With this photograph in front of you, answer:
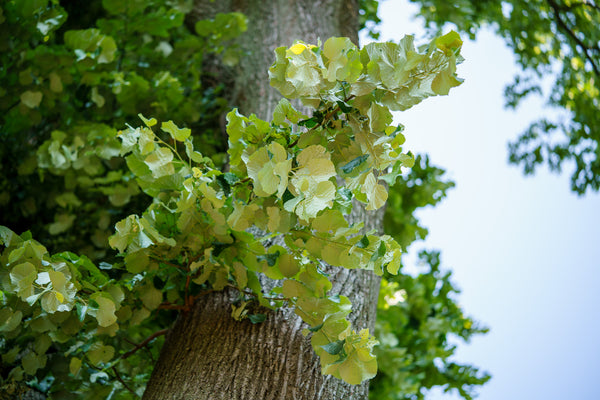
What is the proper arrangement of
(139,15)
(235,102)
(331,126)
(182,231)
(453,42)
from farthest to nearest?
(235,102), (139,15), (182,231), (331,126), (453,42)

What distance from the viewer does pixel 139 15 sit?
1.46 meters

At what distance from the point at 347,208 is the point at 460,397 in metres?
1.42

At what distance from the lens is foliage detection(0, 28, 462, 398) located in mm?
647

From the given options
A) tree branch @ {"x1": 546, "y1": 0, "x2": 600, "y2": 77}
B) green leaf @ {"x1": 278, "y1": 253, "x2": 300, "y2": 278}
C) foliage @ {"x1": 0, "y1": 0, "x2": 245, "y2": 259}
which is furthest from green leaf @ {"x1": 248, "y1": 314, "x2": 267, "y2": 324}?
tree branch @ {"x1": 546, "y1": 0, "x2": 600, "y2": 77}

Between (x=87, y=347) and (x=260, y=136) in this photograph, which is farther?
(x=87, y=347)

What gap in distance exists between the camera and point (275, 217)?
0.72 metres

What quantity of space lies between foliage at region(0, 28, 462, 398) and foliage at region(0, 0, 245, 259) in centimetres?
52

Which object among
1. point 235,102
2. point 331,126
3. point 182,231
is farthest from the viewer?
point 235,102

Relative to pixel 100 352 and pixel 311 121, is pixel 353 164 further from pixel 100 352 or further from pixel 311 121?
pixel 100 352

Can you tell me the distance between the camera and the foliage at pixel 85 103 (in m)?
1.26

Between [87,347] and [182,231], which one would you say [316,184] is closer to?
[182,231]

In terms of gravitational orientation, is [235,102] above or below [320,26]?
below

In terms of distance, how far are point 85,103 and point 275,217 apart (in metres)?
Result: 1.05

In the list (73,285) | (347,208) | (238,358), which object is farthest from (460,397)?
(73,285)
